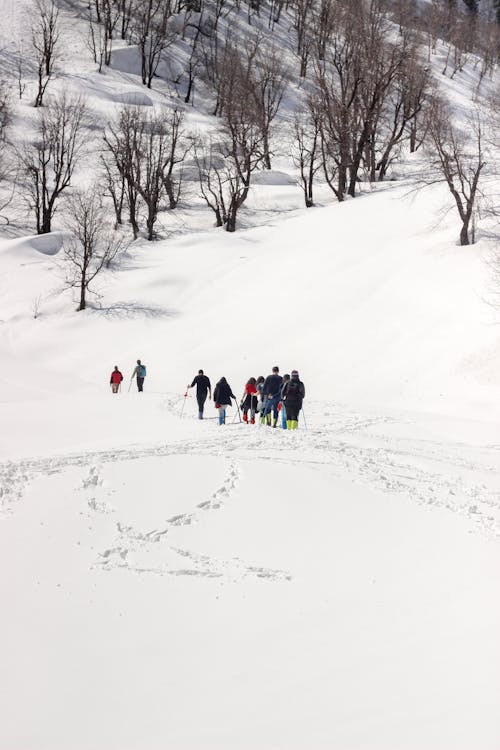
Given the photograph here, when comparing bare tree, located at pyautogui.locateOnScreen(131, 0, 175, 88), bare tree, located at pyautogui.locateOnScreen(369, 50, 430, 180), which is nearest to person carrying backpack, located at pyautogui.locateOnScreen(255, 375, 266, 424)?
bare tree, located at pyautogui.locateOnScreen(369, 50, 430, 180)

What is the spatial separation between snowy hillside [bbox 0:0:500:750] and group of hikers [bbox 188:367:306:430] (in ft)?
2.38

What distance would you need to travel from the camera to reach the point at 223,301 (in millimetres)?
28828

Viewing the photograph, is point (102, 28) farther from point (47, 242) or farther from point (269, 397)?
point (269, 397)

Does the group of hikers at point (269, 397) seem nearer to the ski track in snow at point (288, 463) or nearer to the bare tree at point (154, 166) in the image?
the ski track in snow at point (288, 463)

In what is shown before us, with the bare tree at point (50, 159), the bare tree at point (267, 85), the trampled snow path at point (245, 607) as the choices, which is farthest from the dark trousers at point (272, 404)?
the bare tree at point (267, 85)

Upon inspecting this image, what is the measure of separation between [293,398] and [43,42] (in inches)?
2433

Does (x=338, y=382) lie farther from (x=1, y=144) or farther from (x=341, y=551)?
(x=1, y=144)

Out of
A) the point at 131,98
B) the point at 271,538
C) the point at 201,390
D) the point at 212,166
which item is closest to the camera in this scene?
the point at 271,538

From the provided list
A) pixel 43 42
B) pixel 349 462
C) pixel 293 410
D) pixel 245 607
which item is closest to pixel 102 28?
pixel 43 42

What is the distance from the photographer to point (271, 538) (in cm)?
685

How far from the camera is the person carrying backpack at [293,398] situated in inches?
559

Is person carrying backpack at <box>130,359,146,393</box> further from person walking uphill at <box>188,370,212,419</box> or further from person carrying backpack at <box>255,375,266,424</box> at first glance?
person carrying backpack at <box>255,375,266,424</box>

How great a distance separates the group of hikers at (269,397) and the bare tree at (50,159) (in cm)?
2727

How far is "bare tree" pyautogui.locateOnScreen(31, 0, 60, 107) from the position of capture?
5315 cm
